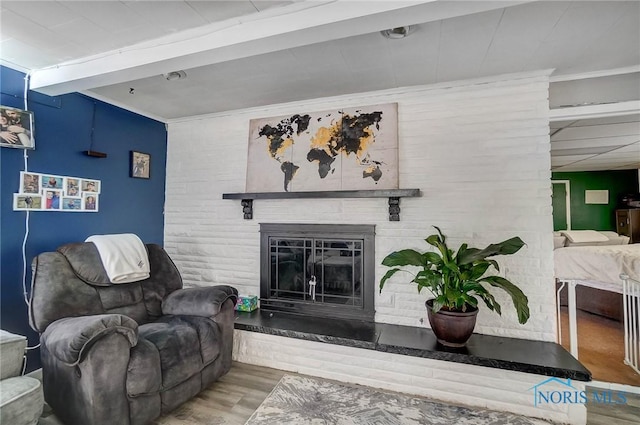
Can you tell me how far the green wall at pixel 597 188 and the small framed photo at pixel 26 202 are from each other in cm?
786

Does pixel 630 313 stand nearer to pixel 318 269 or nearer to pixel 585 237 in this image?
pixel 585 237

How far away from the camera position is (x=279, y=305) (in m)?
2.95

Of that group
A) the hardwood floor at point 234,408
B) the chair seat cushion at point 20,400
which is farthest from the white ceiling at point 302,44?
the hardwood floor at point 234,408

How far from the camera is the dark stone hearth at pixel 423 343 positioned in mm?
1919

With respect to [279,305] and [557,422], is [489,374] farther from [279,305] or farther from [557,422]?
[279,305]

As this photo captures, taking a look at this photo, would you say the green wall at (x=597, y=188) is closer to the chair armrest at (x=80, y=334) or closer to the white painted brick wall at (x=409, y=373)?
the white painted brick wall at (x=409, y=373)


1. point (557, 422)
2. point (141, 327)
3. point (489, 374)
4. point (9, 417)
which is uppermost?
point (141, 327)

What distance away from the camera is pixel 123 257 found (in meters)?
2.38

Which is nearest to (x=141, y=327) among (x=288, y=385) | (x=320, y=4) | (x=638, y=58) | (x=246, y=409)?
(x=246, y=409)

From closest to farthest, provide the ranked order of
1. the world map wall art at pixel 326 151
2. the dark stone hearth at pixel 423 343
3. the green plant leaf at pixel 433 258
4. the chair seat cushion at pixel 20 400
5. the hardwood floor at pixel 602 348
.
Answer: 1. the chair seat cushion at pixel 20 400
2. the dark stone hearth at pixel 423 343
3. the green plant leaf at pixel 433 258
4. the hardwood floor at pixel 602 348
5. the world map wall art at pixel 326 151

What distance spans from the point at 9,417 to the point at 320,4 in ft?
7.82

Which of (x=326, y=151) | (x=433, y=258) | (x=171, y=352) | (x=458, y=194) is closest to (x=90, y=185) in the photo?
(x=171, y=352)

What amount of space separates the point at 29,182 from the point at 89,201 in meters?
0.47

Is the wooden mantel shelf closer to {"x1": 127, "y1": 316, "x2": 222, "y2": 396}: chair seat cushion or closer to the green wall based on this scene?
{"x1": 127, "y1": 316, "x2": 222, "y2": 396}: chair seat cushion
